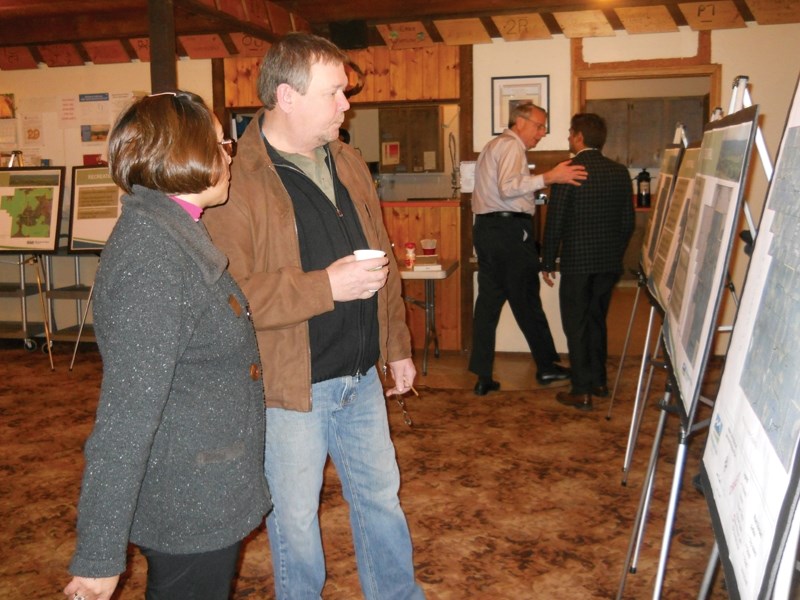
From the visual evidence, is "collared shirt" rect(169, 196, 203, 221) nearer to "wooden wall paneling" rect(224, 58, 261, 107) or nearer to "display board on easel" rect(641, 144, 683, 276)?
"display board on easel" rect(641, 144, 683, 276)

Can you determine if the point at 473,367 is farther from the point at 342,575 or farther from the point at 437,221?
the point at 342,575

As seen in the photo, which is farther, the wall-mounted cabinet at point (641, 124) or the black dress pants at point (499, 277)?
the wall-mounted cabinet at point (641, 124)

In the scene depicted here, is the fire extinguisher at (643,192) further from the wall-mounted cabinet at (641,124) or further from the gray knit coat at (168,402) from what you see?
the gray knit coat at (168,402)

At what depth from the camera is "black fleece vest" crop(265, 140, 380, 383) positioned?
171 centimetres

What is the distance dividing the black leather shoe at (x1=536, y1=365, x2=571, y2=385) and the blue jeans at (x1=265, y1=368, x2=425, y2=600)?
3023 mm

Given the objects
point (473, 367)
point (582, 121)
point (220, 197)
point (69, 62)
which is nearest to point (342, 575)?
point (220, 197)

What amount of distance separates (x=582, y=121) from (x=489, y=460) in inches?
74.4

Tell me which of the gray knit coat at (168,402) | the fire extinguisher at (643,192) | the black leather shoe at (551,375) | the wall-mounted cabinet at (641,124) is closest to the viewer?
the gray knit coat at (168,402)

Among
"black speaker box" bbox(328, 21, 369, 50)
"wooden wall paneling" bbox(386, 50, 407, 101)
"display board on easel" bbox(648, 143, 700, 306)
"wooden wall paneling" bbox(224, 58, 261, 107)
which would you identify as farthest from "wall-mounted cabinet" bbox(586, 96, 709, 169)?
"display board on easel" bbox(648, 143, 700, 306)

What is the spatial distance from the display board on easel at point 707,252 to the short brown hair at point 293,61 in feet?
2.74

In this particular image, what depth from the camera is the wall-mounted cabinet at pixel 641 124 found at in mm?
9586

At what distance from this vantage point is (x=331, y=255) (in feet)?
5.68

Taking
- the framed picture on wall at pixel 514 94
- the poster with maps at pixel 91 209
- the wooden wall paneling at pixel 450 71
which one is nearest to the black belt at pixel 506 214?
the framed picture on wall at pixel 514 94

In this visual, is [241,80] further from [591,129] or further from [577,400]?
[577,400]
